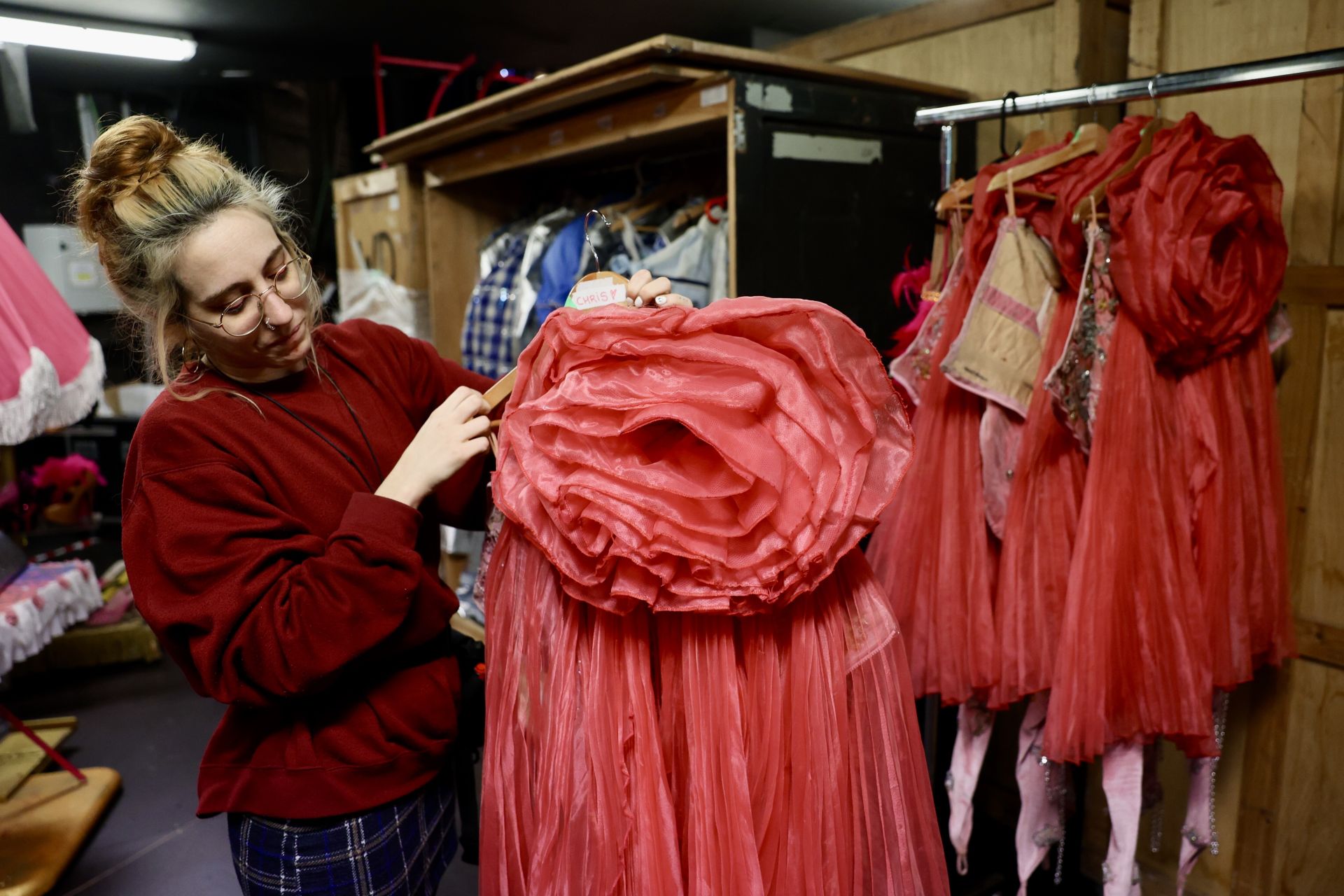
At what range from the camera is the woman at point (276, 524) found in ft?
3.00

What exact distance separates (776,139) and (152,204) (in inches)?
43.7

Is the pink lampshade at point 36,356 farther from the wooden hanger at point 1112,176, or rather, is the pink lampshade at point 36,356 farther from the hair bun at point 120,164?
the wooden hanger at point 1112,176

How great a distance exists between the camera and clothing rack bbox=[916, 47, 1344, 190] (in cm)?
118

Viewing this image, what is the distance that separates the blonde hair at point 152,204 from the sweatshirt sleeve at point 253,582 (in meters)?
0.20

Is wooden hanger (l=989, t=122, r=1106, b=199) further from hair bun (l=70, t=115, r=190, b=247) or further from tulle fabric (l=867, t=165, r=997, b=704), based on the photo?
hair bun (l=70, t=115, r=190, b=247)

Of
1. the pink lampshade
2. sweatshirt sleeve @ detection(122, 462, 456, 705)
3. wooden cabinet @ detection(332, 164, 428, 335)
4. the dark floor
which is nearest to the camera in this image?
sweatshirt sleeve @ detection(122, 462, 456, 705)

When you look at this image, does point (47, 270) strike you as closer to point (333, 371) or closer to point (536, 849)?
point (333, 371)

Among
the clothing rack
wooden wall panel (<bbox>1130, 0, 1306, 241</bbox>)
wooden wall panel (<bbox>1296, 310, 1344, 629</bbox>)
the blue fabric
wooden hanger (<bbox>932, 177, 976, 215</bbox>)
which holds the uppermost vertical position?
wooden wall panel (<bbox>1130, 0, 1306, 241</bbox>)

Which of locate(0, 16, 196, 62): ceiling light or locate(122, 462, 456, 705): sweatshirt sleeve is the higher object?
locate(0, 16, 196, 62): ceiling light

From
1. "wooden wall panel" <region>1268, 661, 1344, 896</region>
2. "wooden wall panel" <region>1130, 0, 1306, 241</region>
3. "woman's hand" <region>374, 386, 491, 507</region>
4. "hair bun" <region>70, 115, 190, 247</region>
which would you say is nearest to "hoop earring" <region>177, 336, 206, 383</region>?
"hair bun" <region>70, 115, 190, 247</region>

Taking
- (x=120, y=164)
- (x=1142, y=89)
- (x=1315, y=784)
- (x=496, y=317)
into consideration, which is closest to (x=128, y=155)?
(x=120, y=164)

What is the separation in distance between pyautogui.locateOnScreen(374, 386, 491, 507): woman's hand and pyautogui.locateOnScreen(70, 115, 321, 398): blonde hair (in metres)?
0.29

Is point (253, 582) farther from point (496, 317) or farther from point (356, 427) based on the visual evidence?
point (496, 317)

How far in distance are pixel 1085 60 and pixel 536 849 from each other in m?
1.84
